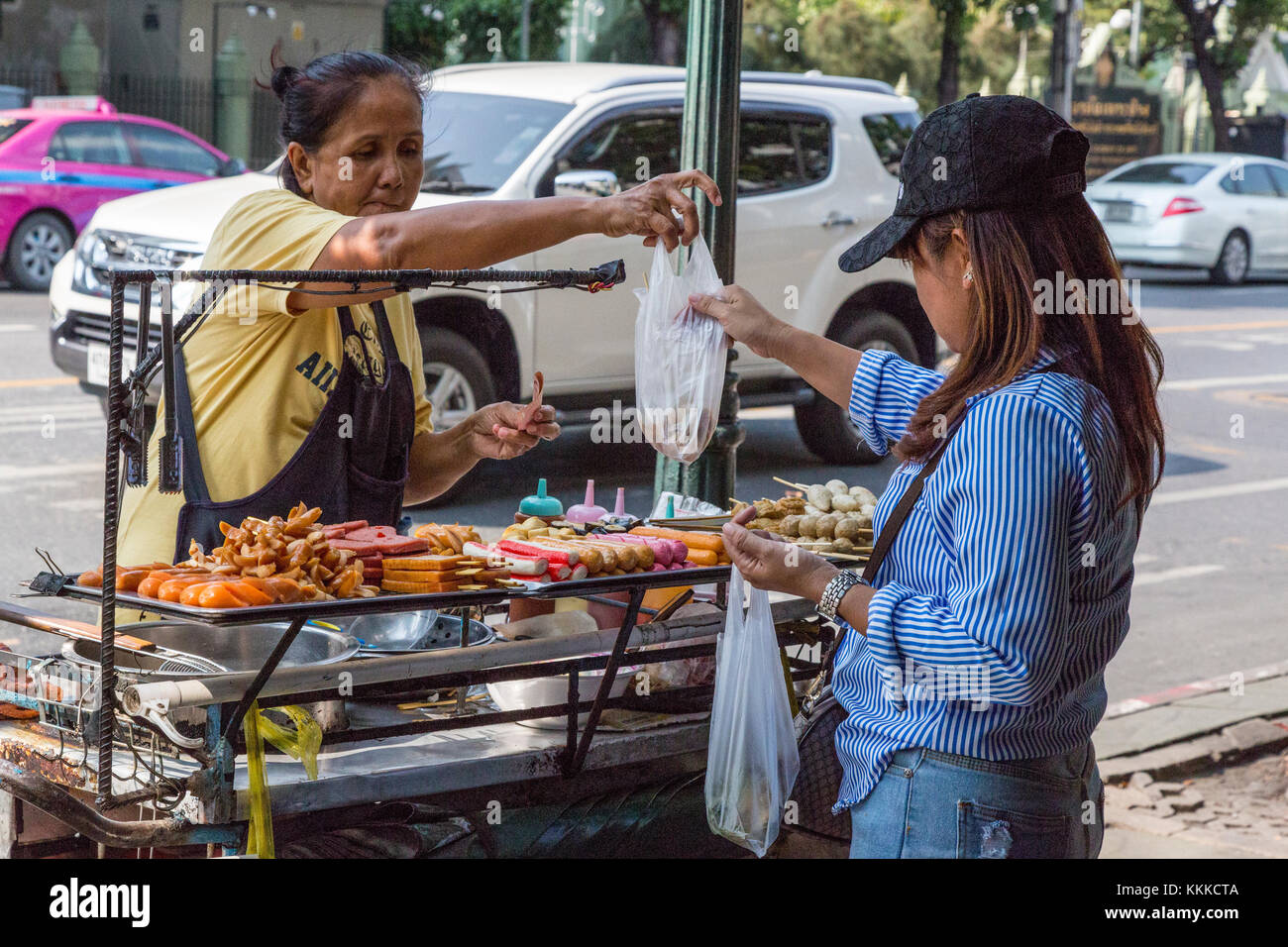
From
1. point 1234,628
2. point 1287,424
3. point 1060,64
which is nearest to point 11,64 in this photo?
point 1060,64

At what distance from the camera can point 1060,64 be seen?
17609mm

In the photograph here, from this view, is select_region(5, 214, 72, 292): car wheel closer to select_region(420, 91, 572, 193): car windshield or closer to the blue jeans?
select_region(420, 91, 572, 193): car windshield

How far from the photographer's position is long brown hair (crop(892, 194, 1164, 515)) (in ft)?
7.25

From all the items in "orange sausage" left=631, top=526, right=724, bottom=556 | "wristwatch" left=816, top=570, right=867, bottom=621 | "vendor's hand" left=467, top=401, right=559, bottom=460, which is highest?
"vendor's hand" left=467, top=401, right=559, bottom=460

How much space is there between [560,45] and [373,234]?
27140 mm

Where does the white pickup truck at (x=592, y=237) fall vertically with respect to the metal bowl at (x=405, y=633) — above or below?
above

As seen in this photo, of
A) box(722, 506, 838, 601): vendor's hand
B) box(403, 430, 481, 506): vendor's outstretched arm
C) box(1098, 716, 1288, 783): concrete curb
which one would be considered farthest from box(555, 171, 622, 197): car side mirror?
box(722, 506, 838, 601): vendor's hand

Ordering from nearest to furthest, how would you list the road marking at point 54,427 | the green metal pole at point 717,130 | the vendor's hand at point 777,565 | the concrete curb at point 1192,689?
1. the vendor's hand at point 777,565
2. the green metal pole at point 717,130
3. the concrete curb at point 1192,689
4. the road marking at point 54,427

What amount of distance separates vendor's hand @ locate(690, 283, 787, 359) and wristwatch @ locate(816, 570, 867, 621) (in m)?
0.69

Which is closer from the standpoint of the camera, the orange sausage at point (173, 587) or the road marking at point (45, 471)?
the orange sausage at point (173, 587)

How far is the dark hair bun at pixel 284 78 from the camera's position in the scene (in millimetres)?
3053

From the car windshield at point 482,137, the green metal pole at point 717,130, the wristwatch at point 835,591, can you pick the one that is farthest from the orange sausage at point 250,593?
the car windshield at point 482,137

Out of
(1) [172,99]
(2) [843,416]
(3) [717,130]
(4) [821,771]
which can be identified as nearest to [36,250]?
(2) [843,416]

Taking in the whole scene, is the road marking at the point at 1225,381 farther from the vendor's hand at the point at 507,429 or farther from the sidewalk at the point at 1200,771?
the vendor's hand at the point at 507,429
